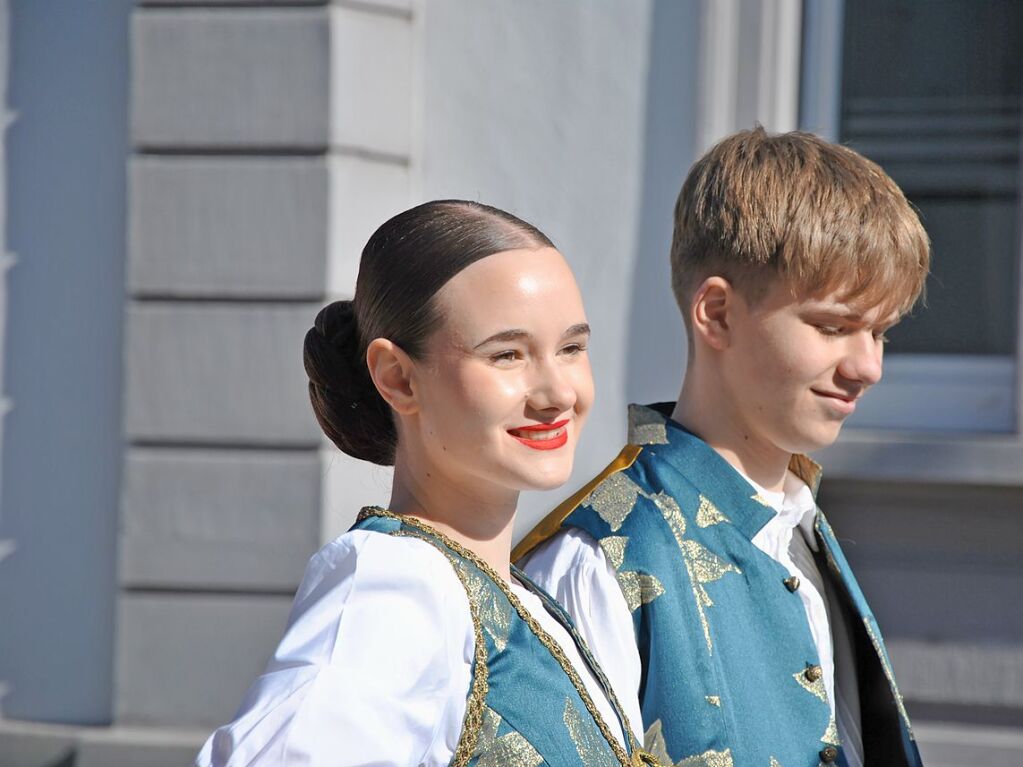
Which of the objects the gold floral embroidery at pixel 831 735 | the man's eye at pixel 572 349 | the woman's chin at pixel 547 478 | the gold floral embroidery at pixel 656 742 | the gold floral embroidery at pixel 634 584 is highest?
the man's eye at pixel 572 349

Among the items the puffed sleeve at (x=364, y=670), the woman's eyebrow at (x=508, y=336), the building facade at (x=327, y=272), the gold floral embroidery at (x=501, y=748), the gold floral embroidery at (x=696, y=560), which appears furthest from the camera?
the building facade at (x=327, y=272)

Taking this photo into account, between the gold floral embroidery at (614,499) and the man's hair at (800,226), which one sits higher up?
the man's hair at (800,226)

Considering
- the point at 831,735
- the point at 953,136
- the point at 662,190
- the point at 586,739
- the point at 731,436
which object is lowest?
the point at 831,735

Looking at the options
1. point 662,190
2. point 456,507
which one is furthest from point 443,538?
point 662,190

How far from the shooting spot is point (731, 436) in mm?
1812

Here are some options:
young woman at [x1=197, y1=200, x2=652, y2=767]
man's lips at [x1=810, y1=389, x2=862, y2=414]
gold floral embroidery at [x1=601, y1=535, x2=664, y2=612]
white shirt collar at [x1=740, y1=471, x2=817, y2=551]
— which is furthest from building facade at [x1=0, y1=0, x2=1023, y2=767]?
young woman at [x1=197, y1=200, x2=652, y2=767]

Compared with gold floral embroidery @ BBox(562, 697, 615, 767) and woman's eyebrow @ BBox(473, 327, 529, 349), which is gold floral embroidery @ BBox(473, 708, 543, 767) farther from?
woman's eyebrow @ BBox(473, 327, 529, 349)

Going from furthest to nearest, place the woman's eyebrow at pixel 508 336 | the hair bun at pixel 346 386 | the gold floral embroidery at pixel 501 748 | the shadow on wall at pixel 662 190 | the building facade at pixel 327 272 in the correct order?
the shadow on wall at pixel 662 190 → the building facade at pixel 327 272 → the hair bun at pixel 346 386 → the woman's eyebrow at pixel 508 336 → the gold floral embroidery at pixel 501 748

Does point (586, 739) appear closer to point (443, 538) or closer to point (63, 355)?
point (443, 538)

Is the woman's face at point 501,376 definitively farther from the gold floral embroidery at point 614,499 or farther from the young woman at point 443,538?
the gold floral embroidery at point 614,499

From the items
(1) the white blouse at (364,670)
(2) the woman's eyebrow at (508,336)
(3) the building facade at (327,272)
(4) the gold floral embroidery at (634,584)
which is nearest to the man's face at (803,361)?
(4) the gold floral embroidery at (634,584)

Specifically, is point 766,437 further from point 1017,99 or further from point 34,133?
point 34,133

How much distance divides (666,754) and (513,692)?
368 mm

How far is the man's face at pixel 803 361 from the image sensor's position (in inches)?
67.8
